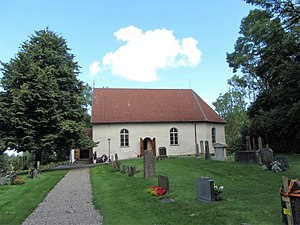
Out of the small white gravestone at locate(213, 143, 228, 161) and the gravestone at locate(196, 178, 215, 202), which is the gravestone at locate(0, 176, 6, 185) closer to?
the gravestone at locate(196, 178, 215, 202)

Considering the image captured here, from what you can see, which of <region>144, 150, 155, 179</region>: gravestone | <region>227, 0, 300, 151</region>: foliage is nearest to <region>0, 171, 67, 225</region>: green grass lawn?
<region>144, 150, 155, 179</region>: gravestone

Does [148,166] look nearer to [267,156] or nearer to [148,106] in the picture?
[267,156]

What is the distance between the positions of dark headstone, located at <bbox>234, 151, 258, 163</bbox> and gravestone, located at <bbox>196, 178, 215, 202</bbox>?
943 centimetres

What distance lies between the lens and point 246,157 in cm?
1783

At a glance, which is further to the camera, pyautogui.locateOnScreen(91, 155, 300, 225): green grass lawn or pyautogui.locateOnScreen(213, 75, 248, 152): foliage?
pyautogui.locateOnScreen(213, 75, 248, 152): foliage

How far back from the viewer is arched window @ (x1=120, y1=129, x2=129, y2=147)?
3415 centimetres

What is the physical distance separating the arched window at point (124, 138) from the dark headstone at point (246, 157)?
17.5 metres

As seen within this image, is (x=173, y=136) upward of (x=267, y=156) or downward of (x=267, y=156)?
upward

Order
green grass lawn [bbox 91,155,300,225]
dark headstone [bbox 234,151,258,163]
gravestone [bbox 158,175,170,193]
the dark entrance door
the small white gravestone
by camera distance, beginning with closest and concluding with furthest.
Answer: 1. green grass lawn [bbox 91,155,300,225]
2. gravestone [bbox 158,175,170,193]
3. dark headstone [bbox 234,151,258,163]
4. the small white gravestone
5. the dark entrance door

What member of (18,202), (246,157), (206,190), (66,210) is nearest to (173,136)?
(246,157)

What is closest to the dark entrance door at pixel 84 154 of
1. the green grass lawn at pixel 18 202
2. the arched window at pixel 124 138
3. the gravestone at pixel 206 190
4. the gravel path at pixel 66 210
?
the arched window at pixel 124 138

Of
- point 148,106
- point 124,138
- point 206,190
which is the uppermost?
point 148,106

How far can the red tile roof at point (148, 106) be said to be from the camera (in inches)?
1372

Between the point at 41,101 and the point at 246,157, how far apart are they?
17.0 metres
